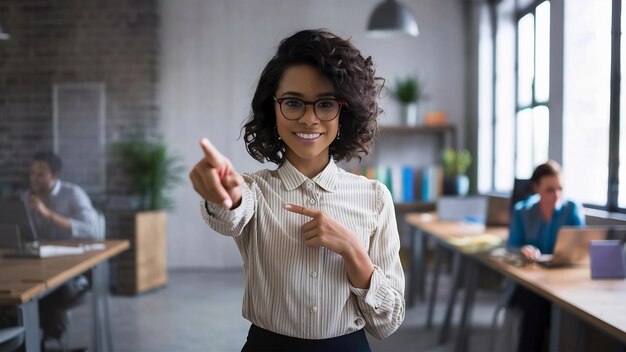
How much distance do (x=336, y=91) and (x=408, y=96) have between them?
5389mm

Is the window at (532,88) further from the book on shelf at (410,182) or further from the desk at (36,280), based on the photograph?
the desk at (36,280)

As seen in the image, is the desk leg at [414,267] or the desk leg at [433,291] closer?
the desk leg at [433,291]

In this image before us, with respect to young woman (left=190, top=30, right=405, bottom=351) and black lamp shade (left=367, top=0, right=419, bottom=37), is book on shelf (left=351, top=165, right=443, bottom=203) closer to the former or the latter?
black lamp shade (left=367, top=0, right=419, bottom=37)

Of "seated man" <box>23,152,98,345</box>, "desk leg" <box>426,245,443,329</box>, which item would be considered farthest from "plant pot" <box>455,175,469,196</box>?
"seated man" <box>23,152,98,345</box>

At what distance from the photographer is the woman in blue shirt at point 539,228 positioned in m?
2.83

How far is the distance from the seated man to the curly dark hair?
2.33 m

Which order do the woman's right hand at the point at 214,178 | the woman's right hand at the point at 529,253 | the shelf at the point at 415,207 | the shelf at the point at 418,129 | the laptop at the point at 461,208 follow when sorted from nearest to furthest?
the woman's right hand at the point at 214,178
the woman's right hand at the point at 529,253
the laptop at the point at 461,208
the shelf at the point at 415,207
the shelf at the point at 418,129

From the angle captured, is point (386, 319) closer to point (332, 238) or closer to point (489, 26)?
point (332, 238)

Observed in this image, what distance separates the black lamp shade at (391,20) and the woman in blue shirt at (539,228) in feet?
6.81

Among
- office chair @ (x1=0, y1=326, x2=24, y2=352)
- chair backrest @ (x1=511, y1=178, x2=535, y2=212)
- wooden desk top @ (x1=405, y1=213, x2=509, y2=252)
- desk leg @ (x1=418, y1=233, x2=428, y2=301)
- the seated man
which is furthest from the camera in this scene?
desk leg @ (x1=418, y1=233, x2=428, y2=301)

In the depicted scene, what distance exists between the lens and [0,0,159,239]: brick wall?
18.1 feet

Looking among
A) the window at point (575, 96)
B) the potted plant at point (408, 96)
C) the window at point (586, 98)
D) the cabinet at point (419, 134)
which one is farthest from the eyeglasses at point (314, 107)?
the potted plant at point (408, 96)

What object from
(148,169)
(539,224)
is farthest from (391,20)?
(148,169)

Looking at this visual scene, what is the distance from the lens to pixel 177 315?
15.0 ft
